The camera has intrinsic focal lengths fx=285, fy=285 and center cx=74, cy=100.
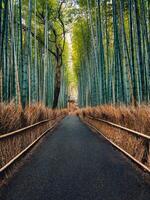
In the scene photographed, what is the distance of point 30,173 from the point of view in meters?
4.24

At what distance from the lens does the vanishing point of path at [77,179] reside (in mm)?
3232

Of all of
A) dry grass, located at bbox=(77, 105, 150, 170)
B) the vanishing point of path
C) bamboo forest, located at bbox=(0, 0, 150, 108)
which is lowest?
the vanishing point of path

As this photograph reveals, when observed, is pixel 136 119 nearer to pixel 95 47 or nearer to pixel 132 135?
pixel 132 135

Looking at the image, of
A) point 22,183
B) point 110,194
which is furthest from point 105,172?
point 22,183

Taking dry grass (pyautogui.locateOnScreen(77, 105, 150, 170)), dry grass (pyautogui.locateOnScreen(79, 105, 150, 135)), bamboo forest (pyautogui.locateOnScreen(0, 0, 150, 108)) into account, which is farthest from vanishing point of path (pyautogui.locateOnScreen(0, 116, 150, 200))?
bamboo forest (pyautogui.locateOnScreen(0, 0, 150, 108))

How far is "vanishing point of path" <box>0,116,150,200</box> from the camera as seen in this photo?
3.23 m

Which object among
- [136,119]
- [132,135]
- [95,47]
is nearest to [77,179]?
[132,135]

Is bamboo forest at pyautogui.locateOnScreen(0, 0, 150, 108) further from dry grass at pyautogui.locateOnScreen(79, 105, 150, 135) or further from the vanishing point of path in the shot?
the vanishing point of path

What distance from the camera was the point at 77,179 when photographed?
153 inches

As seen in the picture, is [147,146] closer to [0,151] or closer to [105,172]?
[105,172]

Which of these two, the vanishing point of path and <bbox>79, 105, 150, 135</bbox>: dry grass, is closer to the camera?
the vanishing point of path

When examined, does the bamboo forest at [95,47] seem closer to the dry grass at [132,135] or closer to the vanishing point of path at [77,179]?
the dry grass at [132,135]

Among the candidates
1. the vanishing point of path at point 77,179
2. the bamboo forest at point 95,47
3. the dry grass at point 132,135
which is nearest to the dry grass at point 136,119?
the dry grass at point 132,135

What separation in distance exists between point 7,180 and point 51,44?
21784mm
